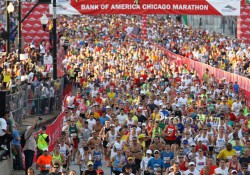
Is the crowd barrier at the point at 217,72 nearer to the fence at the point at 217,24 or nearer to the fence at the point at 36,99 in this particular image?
the fence at the point at 36,99

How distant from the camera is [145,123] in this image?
84.2ft

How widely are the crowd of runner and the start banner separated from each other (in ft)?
7.85

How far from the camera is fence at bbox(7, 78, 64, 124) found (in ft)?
89.2

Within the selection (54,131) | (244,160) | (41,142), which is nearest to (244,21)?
(54,131)

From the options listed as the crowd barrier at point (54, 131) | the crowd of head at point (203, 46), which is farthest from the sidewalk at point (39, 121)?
the crowd of head at point (203, 46)

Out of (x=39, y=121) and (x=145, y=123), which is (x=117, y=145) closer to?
(x=145, y=123)

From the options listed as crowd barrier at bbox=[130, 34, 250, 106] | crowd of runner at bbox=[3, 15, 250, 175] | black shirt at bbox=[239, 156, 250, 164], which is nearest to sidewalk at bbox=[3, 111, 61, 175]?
crowd of runner at bbox=[3, 15, 250, 175]

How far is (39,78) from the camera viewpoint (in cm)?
3331

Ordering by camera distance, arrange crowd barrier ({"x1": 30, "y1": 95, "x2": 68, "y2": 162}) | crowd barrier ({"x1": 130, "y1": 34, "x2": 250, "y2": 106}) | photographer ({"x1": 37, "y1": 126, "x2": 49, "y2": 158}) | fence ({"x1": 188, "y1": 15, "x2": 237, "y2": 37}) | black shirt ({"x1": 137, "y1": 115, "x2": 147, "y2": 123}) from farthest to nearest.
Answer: fence ({"x1": 188, "y1": 15, "x2": 237, "y2": 37}), crowd barrier ({"x1": 130, "y1": 34, "x2": 250, "y2": 106}), black shirt ({"x1": 137, "y1": 115, "x2": 147, "y2": 123}), crowd barrier ({"x1": 30, "y1": 95, "x2": 68, "y2": 162}), photographer ({"x1": 37, "y1": 126, "x2": 49, "y2": 158})

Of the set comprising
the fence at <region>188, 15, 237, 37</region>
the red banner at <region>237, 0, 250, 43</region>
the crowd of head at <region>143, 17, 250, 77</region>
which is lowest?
the crowd of head at <region>143, 17, 250, 77</region>

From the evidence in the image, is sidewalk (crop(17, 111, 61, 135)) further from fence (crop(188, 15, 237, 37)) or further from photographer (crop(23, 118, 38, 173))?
fence (crop(188, 15, 237, 37))

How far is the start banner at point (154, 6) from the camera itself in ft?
143

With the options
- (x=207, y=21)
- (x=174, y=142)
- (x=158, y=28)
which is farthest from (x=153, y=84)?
(x=207, y=21)

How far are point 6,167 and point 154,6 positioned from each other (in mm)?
23297
